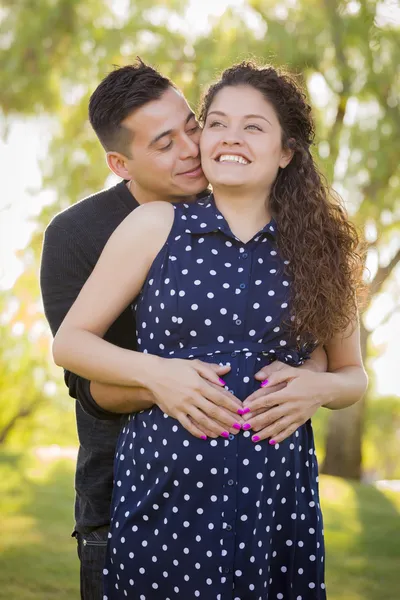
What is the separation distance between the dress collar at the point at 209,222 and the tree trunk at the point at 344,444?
7588mm

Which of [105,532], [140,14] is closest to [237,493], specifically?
[105,532]

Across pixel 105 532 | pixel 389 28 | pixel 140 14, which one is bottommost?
pixel 105 532

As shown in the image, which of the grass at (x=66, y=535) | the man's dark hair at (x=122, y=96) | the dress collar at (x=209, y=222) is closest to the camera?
the dress collar at (x=209, y=222)

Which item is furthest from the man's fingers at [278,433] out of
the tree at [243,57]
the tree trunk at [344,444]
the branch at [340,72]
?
the tree trunk at [344,444]

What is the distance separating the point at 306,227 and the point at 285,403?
48 centimetres

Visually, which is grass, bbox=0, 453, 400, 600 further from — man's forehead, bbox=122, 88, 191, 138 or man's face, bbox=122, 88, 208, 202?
man's forehead, bbox=122, 88, 191, 138

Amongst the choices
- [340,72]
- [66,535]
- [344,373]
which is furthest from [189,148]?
[340,72]

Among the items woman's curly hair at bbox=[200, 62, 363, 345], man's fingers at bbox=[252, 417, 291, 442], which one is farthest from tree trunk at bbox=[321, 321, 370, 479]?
man's fingers at bbox=[252, 417, 291, 442]

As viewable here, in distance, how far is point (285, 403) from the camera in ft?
6.77

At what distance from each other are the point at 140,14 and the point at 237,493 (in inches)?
303

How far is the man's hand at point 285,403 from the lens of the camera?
203cm

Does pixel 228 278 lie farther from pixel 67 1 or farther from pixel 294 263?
pixel 67 1

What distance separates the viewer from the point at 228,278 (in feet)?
6.86

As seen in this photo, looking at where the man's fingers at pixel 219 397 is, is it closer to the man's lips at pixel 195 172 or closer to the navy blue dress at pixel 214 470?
the navy blue dress at pixel 214 470
